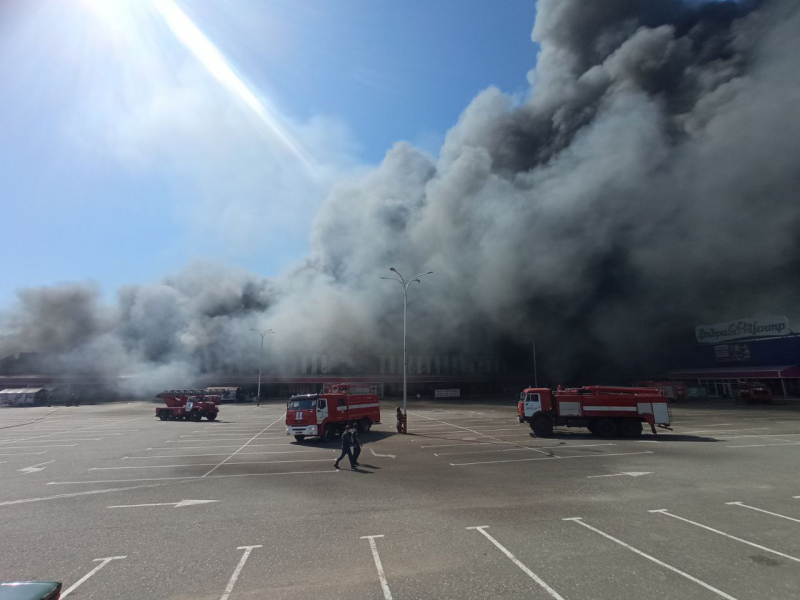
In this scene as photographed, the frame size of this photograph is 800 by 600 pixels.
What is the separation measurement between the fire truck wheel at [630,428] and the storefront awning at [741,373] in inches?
1590

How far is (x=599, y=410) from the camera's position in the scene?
1980cm

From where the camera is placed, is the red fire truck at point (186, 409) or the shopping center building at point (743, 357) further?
the shopping center building at point (743, 357)

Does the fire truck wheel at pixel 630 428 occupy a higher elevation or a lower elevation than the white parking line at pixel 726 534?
higher

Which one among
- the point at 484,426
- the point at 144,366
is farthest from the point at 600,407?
the point at 144,366

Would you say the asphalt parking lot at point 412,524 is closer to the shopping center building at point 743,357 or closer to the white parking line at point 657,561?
the white parking line at point 657,561

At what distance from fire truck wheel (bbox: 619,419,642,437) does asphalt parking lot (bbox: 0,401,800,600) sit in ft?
12.1

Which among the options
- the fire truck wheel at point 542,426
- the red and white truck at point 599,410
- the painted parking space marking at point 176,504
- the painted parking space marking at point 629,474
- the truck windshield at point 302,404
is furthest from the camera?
the fire truck wheel at point 542,426

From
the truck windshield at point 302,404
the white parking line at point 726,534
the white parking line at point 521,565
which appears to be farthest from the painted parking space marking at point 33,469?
the white parking line at point 726,534

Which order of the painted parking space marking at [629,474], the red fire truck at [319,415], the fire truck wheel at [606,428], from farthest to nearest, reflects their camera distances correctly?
the fire truck wheel at [606,428]
the red fire truck at [319,415]
the painted parking space marking at [629,474]

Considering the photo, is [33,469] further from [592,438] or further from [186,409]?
[592,438]

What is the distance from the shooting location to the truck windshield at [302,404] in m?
19.0

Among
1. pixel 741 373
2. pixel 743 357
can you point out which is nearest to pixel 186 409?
pixel 741 373

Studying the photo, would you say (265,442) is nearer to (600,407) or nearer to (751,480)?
(600,407)

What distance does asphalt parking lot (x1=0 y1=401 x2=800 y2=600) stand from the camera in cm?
551
